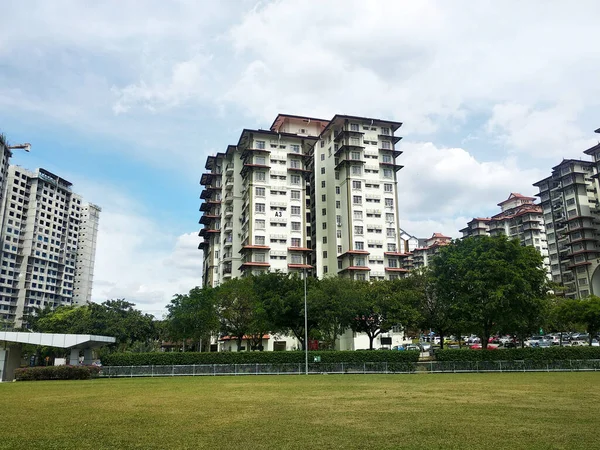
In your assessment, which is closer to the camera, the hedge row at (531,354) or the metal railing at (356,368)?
the metal railing at (356,368)

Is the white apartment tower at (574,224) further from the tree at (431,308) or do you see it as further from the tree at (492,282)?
the tree at (492,282)

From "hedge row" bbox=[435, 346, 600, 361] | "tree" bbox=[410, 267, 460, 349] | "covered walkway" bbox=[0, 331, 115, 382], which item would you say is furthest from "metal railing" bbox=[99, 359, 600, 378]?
"tree" bbox=[410, 267, 460, 349]

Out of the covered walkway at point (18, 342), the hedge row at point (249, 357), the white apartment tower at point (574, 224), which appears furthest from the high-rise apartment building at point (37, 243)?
the white apartment tower at point (574, 224)

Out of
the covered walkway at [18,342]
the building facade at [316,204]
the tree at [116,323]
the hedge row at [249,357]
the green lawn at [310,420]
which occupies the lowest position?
the green lawn at [310,420]

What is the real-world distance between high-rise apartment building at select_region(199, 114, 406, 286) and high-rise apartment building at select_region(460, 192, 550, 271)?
61.5m

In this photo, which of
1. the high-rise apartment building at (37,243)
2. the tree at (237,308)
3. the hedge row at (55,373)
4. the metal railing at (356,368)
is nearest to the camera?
the hedge row at (55,373)

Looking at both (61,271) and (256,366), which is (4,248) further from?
(256,366)

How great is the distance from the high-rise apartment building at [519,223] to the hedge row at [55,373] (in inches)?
5010

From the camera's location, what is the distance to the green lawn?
13539mm

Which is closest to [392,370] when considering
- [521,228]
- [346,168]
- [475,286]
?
[475,286]

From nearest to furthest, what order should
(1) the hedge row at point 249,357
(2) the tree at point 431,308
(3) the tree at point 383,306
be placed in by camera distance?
1. (1) the hedge row at point 249,357
2. (3) the tree at point 383,306
3. (2) the tree at point 431,308

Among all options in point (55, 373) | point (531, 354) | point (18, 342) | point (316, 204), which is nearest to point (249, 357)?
point (55, 373)

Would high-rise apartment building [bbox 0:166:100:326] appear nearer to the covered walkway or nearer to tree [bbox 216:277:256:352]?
tree [bbox 216:277:256:352]

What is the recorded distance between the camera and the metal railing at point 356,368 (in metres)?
49.5
